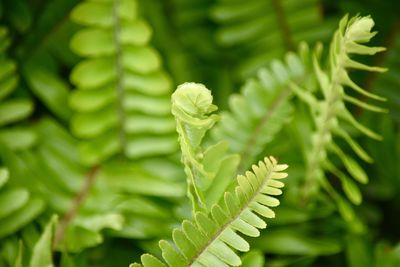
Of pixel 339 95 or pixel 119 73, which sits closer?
pixel 339 95

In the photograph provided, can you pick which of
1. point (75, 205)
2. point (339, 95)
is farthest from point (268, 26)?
point (75, 205)

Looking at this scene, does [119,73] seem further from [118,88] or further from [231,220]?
[231,220]

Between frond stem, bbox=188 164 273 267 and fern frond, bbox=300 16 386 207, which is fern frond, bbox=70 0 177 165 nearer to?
fern frond, bbox=300 16 386 207

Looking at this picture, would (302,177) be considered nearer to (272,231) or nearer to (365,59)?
(272,231)

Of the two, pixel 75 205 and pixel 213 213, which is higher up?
pixel 213 213

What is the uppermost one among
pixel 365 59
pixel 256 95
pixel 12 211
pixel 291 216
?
pixel 365 59

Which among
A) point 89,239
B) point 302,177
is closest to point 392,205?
point 302,177

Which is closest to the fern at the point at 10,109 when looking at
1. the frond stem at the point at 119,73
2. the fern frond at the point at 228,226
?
the frond stem at the point at 119,73

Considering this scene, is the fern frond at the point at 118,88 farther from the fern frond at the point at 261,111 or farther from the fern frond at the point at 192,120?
the fern frond at the point at 192,120
